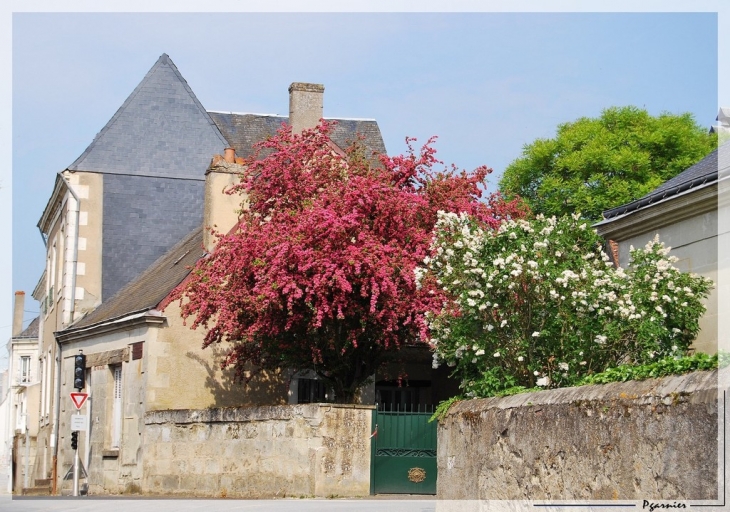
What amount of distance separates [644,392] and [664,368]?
0.24 m

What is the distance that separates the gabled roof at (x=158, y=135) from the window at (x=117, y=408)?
676 cm

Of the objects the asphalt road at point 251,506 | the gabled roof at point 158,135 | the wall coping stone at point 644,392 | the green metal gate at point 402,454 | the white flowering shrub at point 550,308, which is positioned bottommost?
the asphalt road at point 251,506

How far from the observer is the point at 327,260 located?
767 inches

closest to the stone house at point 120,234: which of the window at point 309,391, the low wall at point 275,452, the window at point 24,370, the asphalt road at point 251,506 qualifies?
the window at point 309,391

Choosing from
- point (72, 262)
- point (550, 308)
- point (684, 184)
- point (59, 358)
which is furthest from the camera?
point (72, 262)

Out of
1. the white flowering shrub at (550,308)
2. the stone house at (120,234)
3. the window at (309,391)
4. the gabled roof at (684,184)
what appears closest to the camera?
the white flowering shrub at (550,308)

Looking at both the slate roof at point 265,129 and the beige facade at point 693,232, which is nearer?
the beige facade at point 693,232

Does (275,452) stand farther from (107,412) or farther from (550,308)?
(107,412)

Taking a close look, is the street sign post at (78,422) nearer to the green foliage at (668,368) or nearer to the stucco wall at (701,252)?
Answer: the stucco wall at (701,252)

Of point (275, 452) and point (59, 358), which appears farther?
point (59, 358)

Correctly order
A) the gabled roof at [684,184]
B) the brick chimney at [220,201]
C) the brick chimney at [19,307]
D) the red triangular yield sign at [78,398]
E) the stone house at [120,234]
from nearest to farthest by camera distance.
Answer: the gabled roof at [684,184] → the red triangular yield sign at [78,398] → the brick chimney at [220,201] → the stone house at [120,234] → the brick chimney at [19,307]

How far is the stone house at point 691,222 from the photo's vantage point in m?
15.3

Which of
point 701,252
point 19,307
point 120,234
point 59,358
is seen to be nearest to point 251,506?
point 701,252

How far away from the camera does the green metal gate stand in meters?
19.8
